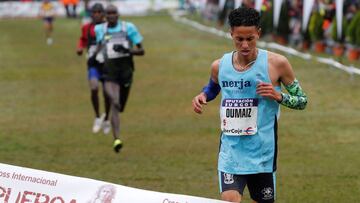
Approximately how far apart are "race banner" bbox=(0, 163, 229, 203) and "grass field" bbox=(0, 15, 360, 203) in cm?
359

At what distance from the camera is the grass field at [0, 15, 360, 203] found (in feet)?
45.9

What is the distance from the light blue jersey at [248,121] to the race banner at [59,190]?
673mm

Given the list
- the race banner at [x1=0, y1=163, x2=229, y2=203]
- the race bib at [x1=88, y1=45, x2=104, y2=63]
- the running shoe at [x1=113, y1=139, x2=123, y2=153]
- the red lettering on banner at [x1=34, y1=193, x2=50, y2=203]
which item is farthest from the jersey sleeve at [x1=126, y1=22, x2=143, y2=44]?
the red lettering on banner at [x1=34, y1=193, x2=50, y2=203]

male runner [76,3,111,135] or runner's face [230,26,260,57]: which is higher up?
runner's face [230,26,260,57]

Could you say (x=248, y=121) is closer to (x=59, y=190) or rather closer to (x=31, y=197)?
(x=59, y=190)

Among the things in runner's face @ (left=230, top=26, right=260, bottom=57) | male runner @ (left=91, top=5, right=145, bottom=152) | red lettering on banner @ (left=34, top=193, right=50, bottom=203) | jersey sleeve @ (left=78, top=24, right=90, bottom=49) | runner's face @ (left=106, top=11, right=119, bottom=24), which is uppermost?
runner's face @ (left=230, top=26, right=260, bottom=57)

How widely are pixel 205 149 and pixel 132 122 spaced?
12.9ft

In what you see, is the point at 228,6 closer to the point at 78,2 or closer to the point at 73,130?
the point at 78,2

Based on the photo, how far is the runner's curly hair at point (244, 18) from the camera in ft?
27.2

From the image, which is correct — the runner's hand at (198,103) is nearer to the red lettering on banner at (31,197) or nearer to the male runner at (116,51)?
the red lettering on banner at (31,197)

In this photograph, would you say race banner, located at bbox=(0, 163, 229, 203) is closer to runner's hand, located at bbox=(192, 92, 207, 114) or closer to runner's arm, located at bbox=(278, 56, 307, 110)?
runner's hand, located at bbox=(192, 92, 207, 114)

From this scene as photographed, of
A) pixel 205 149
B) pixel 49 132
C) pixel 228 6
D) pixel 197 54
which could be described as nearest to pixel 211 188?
pixel 205 149

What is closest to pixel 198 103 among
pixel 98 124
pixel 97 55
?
pixel 97 55

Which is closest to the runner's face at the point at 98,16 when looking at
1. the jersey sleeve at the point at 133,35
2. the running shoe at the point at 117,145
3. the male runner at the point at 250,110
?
the jersey sleeve at the point at 133,35
